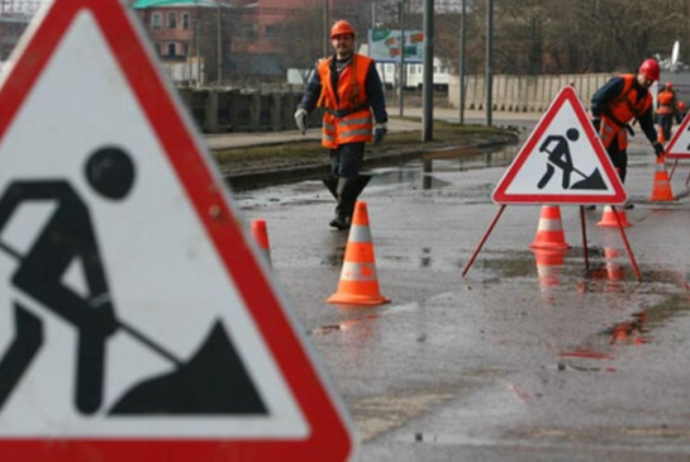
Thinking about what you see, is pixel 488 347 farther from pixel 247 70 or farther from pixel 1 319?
pixel 247 70

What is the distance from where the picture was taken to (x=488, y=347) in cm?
925

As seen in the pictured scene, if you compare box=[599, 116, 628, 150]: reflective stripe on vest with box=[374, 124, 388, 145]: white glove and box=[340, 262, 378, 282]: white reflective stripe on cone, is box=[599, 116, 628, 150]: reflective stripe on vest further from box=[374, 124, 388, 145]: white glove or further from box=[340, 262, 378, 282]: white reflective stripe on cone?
box=[340, 262, 378, 282]: white reflective stripe on cone

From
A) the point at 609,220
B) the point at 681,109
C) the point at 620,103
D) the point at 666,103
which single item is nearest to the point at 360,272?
the point at 609,220

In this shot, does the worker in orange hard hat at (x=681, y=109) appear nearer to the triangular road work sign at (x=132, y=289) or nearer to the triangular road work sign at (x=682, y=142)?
the triangular road work sign at (x=682, y=142)

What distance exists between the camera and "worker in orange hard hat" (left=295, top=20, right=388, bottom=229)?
15.8 metres

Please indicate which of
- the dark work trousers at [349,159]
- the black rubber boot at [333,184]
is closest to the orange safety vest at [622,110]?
the black rubber boot at [333,184]

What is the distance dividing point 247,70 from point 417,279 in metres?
87.9

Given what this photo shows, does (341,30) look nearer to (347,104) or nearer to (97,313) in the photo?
(347,104)

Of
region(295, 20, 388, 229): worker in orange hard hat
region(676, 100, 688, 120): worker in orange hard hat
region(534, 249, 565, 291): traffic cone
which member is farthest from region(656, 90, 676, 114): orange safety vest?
region(534, 249, 565, 291): traffic cone

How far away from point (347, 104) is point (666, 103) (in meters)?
28.1

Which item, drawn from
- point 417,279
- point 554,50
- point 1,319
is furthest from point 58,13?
point 554,50

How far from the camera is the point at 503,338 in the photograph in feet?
31.3

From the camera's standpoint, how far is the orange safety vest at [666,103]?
140 feet

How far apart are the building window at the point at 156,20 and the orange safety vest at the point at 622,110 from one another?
8683cm
